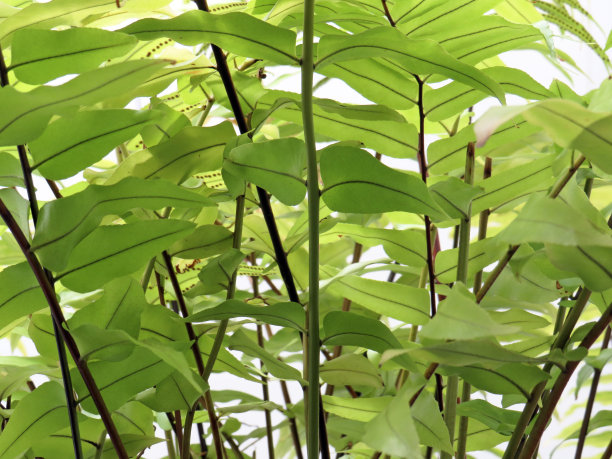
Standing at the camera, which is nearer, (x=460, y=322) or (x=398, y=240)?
(x=460, y=322)

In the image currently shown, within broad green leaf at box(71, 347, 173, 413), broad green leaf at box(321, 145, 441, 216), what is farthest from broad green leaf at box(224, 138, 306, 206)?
broad green leaf at box(71, 347, 173, 413)

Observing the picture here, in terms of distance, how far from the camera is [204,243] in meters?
0.44

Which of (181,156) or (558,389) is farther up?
(181,156)

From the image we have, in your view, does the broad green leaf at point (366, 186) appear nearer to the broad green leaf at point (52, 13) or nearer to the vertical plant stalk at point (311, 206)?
the vertical plant stalk at point (311, 206)

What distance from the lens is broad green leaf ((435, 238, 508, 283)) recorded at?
42 centimetres

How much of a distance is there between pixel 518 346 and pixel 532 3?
0.23 meters

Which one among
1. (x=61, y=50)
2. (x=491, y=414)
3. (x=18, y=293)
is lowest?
(x=491, y=414)

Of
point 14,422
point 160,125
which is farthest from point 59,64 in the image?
point 14,422

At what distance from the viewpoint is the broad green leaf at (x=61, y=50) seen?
0.33 m

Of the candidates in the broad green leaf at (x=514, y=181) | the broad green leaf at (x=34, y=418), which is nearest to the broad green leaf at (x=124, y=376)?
the broad green leaf at (x=34, y=418)

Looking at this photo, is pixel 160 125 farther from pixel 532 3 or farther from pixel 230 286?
pixel 532 3

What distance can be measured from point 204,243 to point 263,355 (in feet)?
0.28

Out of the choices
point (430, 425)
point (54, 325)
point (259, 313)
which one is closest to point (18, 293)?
point (54, 325)

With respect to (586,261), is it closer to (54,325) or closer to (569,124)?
(569,124)
